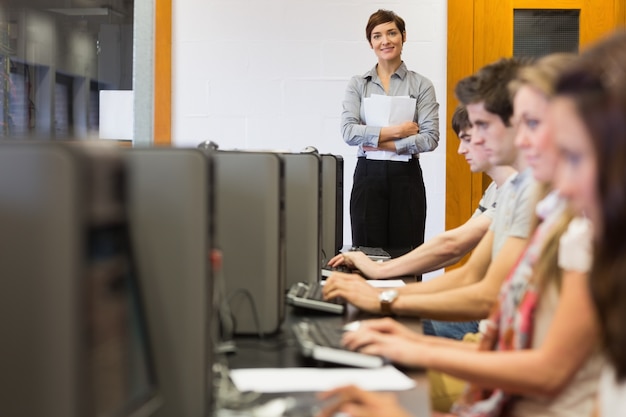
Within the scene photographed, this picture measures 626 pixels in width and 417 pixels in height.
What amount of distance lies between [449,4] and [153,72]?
156 centimetres

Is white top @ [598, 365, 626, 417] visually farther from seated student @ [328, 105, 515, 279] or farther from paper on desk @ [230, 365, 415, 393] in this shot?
seated student @ [328, 105, 515, 279]

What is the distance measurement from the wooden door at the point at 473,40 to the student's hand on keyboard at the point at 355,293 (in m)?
2.43

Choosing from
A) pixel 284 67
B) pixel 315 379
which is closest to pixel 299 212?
pixel 315 379

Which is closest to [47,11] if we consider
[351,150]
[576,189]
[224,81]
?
[224,81]

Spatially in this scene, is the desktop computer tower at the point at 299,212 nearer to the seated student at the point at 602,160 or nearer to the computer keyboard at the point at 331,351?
the computer keyboard at the point at 331,351

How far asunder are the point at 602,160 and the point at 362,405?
1.56 ft

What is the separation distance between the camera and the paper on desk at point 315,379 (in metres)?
1.26

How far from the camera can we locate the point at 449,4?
427 cm

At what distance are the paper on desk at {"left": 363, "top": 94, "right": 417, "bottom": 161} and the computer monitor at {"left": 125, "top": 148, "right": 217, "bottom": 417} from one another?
2.66 meters

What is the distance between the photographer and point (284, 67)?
4.33 metres

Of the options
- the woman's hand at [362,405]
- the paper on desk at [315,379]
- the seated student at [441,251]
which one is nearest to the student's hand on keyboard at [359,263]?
the seated student at [441,251]

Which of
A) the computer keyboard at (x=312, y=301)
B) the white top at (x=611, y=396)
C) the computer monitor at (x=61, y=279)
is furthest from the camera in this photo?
the computer keyboard at (x=312, y=301)

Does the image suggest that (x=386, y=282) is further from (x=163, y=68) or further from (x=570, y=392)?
(x=163, y=68)

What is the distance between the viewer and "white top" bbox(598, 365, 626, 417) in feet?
3.33
